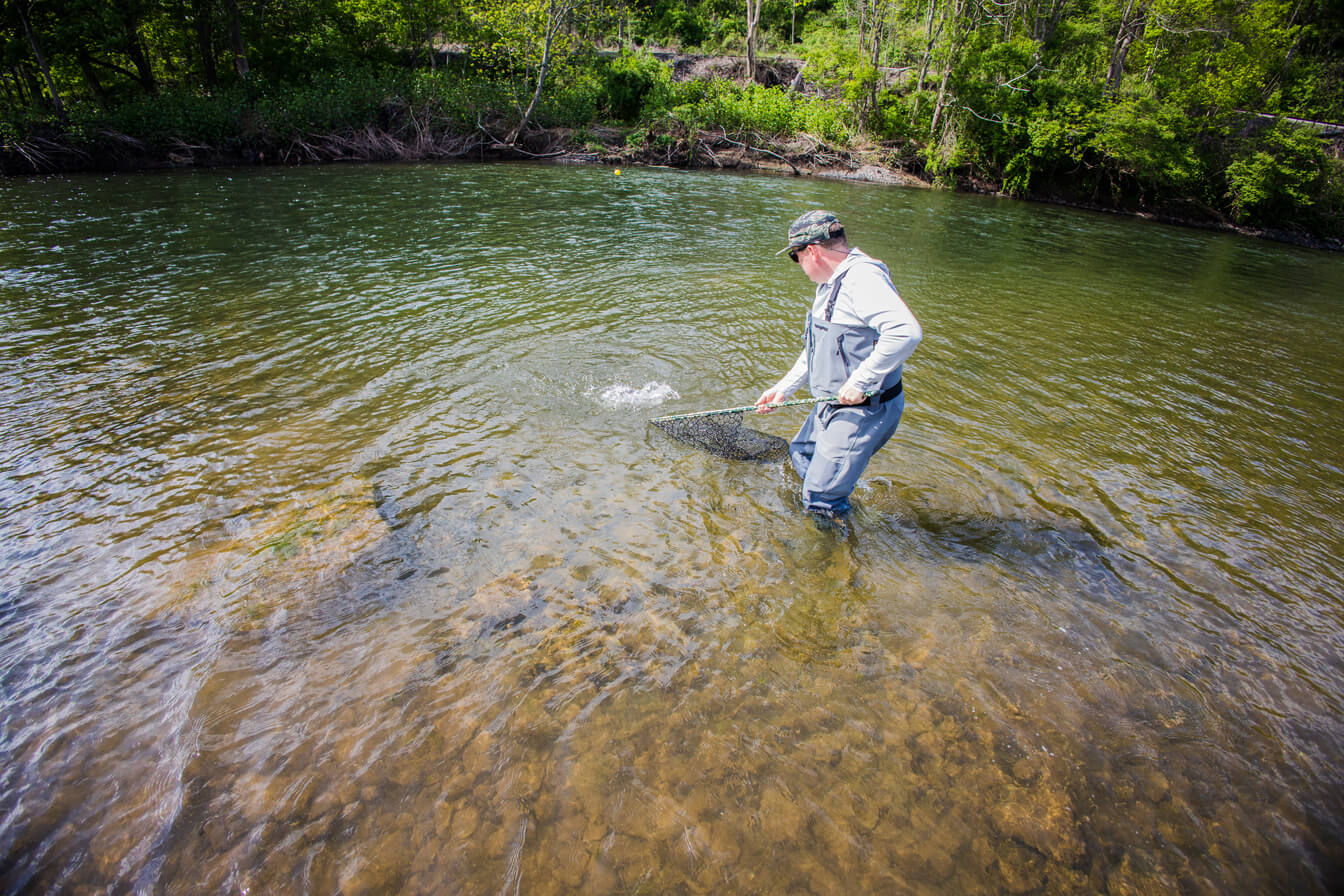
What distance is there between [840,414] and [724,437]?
1982 millimetres

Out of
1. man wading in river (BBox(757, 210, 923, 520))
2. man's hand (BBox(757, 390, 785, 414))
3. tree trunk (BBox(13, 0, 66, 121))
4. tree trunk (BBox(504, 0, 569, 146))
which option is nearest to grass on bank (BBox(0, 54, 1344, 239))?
tree trunk (BBox(13, 0, 66, 121))

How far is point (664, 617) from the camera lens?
373 cm

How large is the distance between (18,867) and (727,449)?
15.9 feet

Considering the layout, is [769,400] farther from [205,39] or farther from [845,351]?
[205,39]

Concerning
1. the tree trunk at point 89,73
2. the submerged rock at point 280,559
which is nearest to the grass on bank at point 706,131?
the tree trunk at point 89,73

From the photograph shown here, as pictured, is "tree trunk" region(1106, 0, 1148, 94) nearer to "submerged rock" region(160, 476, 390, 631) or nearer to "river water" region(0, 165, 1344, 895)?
"river water" region(0, 165, 1344, 895)

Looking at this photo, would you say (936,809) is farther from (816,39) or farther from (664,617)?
(816,39)

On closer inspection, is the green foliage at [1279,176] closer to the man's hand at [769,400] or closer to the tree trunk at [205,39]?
the man's hand at [769,400]

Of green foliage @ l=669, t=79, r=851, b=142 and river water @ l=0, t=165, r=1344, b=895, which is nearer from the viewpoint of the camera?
river water @ l=0, t=165, r=1344, b=895

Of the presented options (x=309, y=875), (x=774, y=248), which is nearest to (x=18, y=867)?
(x=309, y=875)

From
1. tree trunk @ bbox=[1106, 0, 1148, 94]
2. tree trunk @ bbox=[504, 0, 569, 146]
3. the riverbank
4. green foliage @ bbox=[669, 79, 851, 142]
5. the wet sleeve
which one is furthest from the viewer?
green foliage @ bbox=[669, 79, 851, 142]

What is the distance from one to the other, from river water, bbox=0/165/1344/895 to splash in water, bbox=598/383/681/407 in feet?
0.27

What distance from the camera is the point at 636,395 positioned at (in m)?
6.70

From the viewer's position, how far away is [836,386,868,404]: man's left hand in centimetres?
357
